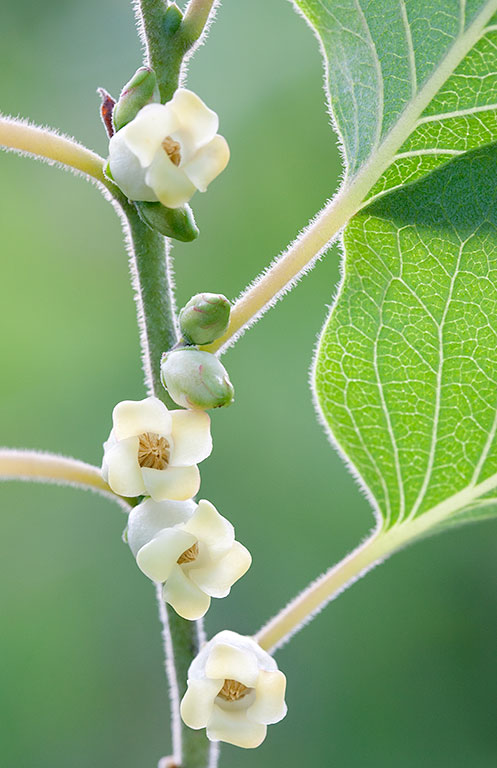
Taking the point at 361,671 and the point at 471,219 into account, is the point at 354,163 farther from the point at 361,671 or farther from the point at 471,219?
the point at 361,671

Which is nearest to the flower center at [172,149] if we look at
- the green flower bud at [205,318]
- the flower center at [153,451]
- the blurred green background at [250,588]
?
the green flower bud at [205,318]

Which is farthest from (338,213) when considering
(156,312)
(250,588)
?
(250,588)

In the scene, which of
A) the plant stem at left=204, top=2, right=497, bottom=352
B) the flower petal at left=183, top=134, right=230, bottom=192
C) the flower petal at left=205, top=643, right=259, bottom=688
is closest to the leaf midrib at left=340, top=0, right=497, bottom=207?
the plant stem at left=204, top=2, right=497, bottom=352

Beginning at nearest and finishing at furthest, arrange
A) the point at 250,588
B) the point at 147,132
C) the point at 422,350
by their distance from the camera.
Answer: the point at 147,132
the point at 422,350
the point at 250,588

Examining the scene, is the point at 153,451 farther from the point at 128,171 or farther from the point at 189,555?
the point at 128,171

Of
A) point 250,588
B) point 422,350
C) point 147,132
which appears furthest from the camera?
point 250,588

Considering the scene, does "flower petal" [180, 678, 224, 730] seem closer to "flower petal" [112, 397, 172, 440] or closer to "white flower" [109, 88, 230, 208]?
"flower petal" [112, 397, 172, 440]
